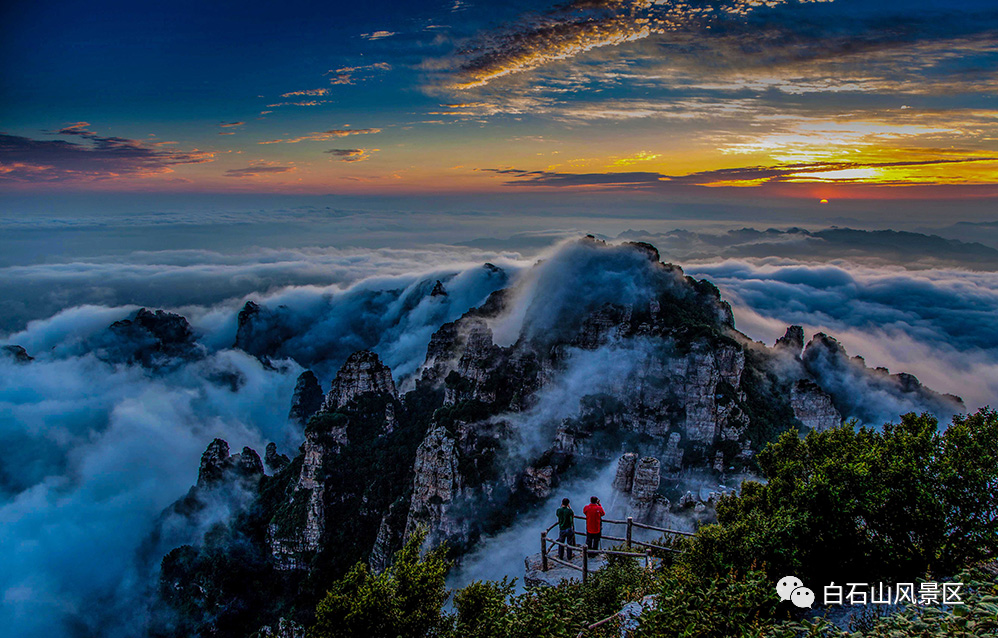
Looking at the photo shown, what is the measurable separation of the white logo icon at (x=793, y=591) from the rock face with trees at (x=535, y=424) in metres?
25.9

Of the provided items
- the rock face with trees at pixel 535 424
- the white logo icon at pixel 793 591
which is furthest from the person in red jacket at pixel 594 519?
the rock face with trees at pixel 535 424

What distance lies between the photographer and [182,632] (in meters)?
49.9

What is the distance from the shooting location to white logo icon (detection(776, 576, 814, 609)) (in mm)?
11617

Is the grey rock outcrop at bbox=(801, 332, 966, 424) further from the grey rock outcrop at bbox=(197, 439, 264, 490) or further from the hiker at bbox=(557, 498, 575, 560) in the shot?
the grey rock outcrop at bbox=(197, 439, 264, 490)

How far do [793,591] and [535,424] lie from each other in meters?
44.2

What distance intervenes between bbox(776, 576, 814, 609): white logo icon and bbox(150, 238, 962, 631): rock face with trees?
85.0ft

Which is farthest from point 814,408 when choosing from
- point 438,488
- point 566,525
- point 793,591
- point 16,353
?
point 16,353

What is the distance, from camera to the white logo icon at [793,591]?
11.6 m

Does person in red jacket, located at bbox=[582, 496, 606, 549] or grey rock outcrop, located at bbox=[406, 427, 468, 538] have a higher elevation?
person in red jacket, located at bbox=[582, 496, 606, 549]

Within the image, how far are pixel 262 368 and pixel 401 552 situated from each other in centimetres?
15295

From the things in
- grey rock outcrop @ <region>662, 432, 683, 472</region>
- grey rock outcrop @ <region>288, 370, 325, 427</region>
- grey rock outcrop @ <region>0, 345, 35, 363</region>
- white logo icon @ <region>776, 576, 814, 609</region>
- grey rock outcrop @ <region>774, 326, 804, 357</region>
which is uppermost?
white logo icon @ <region>776, 576, 814, 609</region>

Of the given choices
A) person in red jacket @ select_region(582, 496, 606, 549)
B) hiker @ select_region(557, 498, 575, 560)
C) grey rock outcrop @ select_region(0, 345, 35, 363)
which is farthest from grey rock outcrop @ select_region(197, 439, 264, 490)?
grey rock outcrop @ select_region(0, 345, 35, 363)

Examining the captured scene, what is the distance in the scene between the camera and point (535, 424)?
5562 centimetres

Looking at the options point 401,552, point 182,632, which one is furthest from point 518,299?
point 401,552
